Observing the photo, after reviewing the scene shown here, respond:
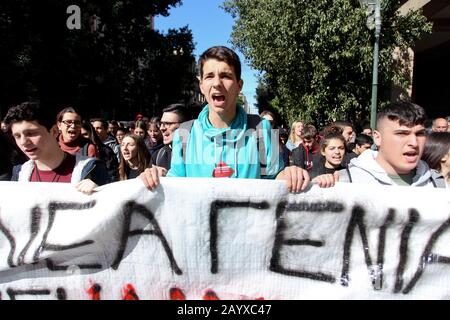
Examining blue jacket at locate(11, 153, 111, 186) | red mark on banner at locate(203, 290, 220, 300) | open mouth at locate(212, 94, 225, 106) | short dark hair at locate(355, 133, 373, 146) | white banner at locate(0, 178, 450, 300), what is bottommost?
red mark on banner at locate(203, 290, 220, 300)

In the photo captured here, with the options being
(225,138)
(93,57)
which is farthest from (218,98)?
(93,57)

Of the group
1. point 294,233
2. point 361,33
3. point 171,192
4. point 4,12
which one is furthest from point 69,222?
point 4,12

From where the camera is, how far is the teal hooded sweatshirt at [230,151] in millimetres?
2168

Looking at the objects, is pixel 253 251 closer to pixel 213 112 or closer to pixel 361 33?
pixel 213 112

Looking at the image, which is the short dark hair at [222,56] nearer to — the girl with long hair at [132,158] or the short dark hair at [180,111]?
the short dark hair at [180,111]

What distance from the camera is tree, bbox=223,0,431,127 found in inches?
424

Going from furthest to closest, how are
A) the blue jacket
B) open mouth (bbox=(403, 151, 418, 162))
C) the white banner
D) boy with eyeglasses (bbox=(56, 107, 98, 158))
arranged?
boy with eyeglasses (bbox=(56, 107, 98, 158)), the blue jacket, open mouth (bbox=(403, 151, 418, 162)), the white banner

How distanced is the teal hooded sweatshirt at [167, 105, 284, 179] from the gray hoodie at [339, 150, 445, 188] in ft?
1.44

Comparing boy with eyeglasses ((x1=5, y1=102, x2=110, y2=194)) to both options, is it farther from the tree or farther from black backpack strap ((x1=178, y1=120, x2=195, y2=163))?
the tree

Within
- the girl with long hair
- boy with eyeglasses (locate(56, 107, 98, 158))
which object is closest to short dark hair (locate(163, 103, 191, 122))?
the girl with long hair

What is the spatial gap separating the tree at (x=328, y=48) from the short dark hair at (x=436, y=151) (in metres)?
8.18

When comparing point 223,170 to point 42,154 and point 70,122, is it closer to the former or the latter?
point 42,154

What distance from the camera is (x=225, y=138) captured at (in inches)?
85.3

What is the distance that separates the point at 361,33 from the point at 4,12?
13.5 m
